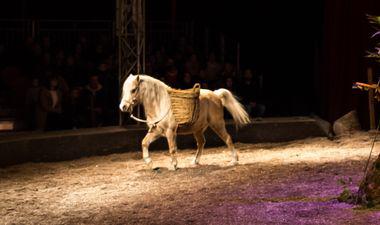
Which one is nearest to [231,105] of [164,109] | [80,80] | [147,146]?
[164,109]

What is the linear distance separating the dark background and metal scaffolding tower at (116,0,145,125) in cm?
391

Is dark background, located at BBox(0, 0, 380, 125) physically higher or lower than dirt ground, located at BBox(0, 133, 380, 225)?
higher

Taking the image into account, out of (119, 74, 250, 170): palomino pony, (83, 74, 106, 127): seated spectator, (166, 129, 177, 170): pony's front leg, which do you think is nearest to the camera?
(119, 74, 250, 170): palomino pony

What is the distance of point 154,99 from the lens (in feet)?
33.8

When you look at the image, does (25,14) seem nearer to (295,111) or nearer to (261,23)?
(261,23)

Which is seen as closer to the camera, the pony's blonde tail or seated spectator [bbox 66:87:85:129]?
the pony's blonde tail

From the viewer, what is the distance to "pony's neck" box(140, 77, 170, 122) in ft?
33.7

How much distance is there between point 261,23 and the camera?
1792 centimetres

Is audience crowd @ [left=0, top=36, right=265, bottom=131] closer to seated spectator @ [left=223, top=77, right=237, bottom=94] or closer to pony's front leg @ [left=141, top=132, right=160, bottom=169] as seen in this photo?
seated spectator @ [left=223, top=77, right=237, bottom=94]

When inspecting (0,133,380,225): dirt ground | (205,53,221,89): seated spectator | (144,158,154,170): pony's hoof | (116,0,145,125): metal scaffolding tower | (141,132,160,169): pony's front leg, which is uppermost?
(116,0,145,125): metal scaffolding tower

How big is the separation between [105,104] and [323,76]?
497 cm

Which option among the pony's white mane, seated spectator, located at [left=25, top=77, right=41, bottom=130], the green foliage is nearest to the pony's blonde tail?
the pony's white mane

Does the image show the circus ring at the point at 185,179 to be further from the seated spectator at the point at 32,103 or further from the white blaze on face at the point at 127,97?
the seated spectator at the point at 32,103

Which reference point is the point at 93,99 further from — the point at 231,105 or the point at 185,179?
the point at 185,179
